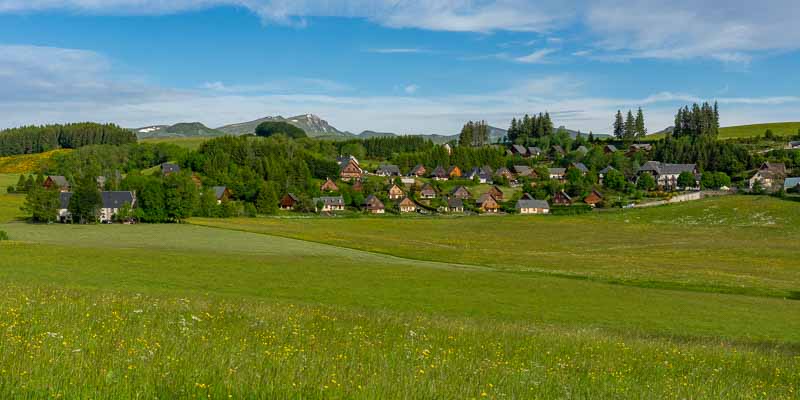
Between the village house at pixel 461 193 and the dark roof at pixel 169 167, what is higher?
the dark roof at pixel 169 167

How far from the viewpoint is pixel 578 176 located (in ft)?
536

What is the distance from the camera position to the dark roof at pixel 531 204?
14375cm

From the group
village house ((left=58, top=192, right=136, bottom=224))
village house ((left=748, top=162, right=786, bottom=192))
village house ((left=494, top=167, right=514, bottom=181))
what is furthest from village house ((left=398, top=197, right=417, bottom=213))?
village house ((left=748, top=162, right=786, bottom=192))

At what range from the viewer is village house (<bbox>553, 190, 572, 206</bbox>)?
151625 mm

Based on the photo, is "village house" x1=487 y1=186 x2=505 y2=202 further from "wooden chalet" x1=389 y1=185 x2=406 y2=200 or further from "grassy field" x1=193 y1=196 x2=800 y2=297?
→ "grassy field" x1=193 y1=196 x2=800 y2=297

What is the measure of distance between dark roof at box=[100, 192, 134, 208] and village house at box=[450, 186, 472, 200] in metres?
82.3

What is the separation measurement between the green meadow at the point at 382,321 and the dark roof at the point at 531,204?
2659 inches

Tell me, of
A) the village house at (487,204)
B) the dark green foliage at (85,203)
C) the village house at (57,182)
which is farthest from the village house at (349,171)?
the dark green foliage at (85,203)

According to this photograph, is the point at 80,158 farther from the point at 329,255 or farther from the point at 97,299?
the point at 97,299

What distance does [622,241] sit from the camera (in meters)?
90.6

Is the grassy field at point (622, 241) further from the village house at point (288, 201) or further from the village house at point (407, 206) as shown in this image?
the village house at point (288, 201)

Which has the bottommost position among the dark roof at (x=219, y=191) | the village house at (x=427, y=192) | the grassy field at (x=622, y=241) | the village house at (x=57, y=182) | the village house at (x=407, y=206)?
the grassy field at (x=622, y=241)

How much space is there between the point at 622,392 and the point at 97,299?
50.8ft

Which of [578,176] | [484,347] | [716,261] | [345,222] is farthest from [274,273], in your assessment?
[578,176]
